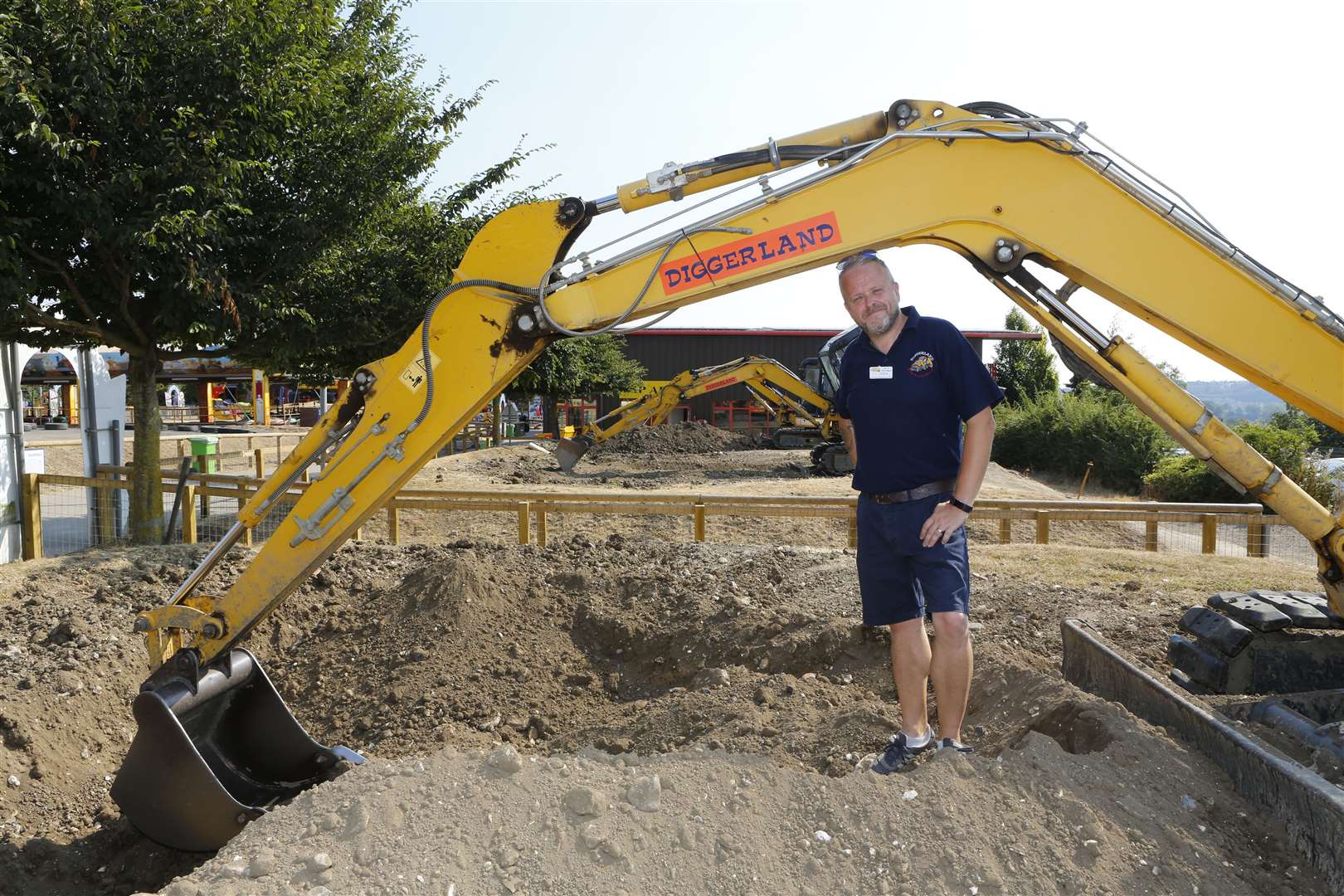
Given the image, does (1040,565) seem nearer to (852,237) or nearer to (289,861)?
(852,237)

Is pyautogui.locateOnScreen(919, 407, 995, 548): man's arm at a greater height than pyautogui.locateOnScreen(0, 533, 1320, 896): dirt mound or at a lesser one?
greater

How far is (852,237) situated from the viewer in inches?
156

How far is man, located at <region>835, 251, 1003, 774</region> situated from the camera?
3.42m

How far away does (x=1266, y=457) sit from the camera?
18.1 metres

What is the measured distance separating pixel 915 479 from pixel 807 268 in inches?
41.3

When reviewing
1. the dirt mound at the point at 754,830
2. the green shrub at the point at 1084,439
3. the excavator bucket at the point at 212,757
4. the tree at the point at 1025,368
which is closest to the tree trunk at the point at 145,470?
the excavator bucket at the point at 212,757

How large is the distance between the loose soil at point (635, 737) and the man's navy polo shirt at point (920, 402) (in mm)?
1028

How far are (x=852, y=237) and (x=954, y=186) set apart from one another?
486 mm

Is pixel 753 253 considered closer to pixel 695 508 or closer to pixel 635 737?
pixel 635 737

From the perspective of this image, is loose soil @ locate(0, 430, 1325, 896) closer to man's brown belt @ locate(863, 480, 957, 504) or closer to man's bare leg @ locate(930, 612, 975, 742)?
man's bare leg @ locate(930, 612, 975, 742)

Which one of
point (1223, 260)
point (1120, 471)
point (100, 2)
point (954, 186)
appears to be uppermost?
point (100, 2)

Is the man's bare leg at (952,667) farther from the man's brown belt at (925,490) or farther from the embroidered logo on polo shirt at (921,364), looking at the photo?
the embroidered logo on polo shirt at (921,364)

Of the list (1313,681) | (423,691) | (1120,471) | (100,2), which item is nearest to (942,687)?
(1313,681)

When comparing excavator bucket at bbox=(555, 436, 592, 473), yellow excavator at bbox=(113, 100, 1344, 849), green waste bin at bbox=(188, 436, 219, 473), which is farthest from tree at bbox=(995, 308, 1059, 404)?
yellow excavator at bbox=(113, 100, 1344, 849)
